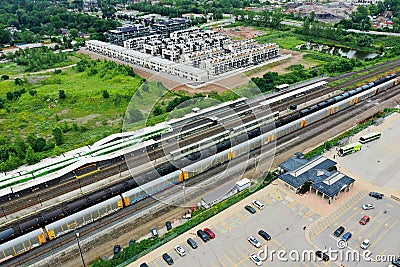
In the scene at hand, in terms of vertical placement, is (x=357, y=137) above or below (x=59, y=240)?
above

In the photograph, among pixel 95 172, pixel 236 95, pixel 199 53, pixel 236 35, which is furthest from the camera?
pixel 236 35

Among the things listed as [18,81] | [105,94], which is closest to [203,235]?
[105,94]

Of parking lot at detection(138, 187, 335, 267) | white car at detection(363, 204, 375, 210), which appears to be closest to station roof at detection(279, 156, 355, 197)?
Result: parking lot at detection(138, 187, 335, 267)

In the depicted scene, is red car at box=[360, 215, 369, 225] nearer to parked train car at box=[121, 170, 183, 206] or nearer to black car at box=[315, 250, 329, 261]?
black car at box=[315, 250, 329, 261]

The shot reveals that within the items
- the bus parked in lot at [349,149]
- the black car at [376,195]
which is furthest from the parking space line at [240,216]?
the bus parked in lot at [349,149]

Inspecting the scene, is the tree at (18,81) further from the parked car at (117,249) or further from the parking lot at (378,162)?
the parking lot at (378,162)

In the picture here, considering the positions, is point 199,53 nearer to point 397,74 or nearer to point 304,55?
point 304,55

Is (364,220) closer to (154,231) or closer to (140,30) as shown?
(154,231)

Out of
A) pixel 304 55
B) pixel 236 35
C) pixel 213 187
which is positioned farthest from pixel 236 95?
pixel 236 35
